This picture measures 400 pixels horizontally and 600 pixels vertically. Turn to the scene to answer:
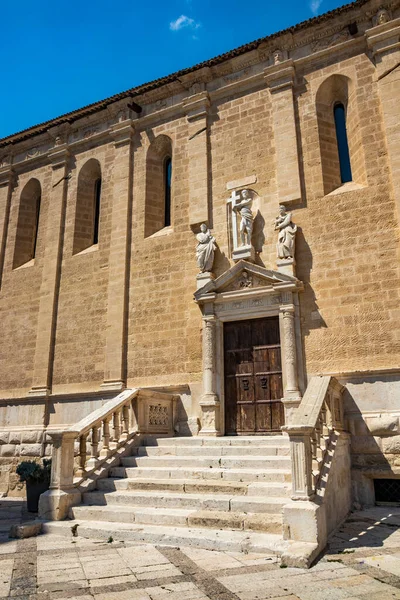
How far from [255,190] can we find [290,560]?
333 inches

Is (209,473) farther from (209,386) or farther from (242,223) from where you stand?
(242,223)

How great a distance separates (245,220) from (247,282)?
4.77 ft

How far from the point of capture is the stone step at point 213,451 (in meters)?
7.82

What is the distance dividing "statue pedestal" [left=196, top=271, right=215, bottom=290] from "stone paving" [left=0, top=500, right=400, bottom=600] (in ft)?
20.7

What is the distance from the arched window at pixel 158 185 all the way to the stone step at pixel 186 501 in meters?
7.23

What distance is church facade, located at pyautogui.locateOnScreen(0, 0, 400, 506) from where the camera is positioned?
31.6 feet

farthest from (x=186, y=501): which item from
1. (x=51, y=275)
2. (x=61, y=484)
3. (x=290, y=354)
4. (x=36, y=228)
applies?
(x=36, y=228)

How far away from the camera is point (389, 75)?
10359 millimetres

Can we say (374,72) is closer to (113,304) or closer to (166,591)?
(113,304)

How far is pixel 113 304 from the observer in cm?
1230

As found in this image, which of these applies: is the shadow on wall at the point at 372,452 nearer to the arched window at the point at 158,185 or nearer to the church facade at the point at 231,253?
the church facade at the point at 231,253

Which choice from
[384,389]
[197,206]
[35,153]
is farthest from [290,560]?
[35,153]

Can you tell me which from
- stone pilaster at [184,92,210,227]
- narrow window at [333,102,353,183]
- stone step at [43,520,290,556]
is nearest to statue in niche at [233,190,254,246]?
stone pilaster at [184,92,210,227]

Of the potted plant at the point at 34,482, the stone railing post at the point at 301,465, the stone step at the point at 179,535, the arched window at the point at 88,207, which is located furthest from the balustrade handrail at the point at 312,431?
the arched window at the point at 88,207
